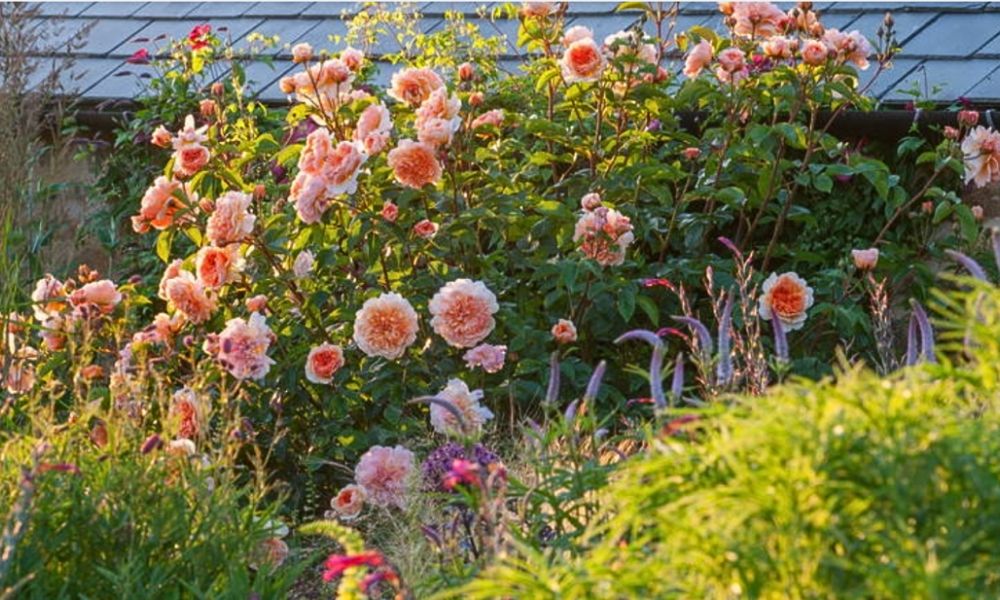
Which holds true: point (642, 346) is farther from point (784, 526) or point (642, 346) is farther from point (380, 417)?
point (784, 526)

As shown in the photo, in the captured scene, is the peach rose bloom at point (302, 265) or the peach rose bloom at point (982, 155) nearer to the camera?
the peach rose bloom at point (302, 265)

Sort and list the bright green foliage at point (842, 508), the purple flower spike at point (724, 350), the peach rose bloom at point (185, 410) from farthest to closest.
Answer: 1. the peach rose bloom at point (185, 410)
2. the purple flower spike at point (724, 350)
3. the bright green foliage at point (842, 508)

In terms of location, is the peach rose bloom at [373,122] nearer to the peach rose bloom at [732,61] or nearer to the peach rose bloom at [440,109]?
the peach rose bloom at [440,109]

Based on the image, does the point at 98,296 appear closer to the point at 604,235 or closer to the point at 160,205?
the point at 160,205

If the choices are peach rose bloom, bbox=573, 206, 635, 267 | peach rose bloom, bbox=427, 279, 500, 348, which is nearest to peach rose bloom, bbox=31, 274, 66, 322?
peach rose bloom, bbox=427, 279, 500, 348

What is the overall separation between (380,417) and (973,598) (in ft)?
11.3

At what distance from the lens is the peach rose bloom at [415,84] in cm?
529

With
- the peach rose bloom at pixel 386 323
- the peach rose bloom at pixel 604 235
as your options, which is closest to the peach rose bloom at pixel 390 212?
the peach rose bloom at pixel 386 323

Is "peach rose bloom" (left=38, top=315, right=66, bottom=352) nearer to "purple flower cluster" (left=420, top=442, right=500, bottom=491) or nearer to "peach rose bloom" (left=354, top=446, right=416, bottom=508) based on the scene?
"peach rose bloom" (left=354, top=446, right=416, bottom=508)

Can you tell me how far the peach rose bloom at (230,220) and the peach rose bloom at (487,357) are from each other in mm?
730

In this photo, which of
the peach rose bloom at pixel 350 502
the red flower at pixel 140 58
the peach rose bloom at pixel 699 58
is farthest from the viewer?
the red flower at pixel 140 58

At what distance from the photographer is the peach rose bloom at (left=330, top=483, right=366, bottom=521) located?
4645 mm

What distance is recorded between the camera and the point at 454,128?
5.03 meters

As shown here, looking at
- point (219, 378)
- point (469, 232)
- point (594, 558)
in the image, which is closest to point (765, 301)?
point (469, 232)
